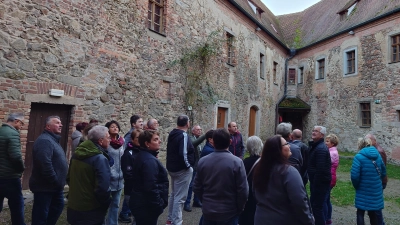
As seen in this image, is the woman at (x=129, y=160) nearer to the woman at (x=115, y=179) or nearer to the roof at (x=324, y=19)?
the woman at (x=115, y=179)

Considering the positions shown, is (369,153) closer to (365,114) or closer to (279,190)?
(279,190)

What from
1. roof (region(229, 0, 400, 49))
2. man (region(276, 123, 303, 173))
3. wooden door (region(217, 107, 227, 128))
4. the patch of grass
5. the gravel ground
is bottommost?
the gravel ground

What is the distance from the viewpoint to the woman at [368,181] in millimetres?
3881

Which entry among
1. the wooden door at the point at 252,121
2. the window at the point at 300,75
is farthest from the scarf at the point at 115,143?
the window at the point at 300,75

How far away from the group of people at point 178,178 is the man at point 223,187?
10 mm

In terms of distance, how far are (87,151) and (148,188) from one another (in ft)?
2.41

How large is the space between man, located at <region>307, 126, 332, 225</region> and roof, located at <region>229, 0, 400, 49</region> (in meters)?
9.82

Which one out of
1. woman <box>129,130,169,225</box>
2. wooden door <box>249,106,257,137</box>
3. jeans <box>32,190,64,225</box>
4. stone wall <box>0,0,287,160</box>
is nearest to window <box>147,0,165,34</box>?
stone wall <box>0,0,287,160</box>

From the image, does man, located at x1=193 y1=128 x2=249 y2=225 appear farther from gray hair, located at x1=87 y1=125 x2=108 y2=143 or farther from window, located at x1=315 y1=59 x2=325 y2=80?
window, located at x1=315 y1=59 x2=325 y2=80

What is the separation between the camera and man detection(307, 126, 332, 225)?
13.3ft

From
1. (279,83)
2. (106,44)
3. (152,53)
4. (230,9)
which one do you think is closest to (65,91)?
(106,44)

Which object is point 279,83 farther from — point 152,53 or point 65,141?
point 65,141

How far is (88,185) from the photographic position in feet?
9.32

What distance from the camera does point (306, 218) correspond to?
2396mm
